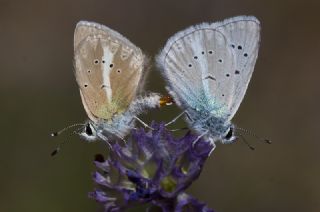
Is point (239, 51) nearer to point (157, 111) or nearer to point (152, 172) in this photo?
point (152, 172)

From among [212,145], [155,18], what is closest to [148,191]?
[212,145]

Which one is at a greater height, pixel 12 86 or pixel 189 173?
pixel 189 173

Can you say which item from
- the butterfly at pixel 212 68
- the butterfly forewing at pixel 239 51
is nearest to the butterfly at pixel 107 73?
the butterfly at pixel 212 68

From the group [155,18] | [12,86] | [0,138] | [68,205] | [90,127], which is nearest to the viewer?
[90,127]

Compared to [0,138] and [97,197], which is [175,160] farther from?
[0,138]

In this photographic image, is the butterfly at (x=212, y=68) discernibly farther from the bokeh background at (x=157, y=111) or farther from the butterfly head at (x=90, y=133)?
the bokeh background at (x=157, y=111)

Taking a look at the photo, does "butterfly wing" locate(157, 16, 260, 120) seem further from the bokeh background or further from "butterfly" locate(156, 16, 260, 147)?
the bokeh background
